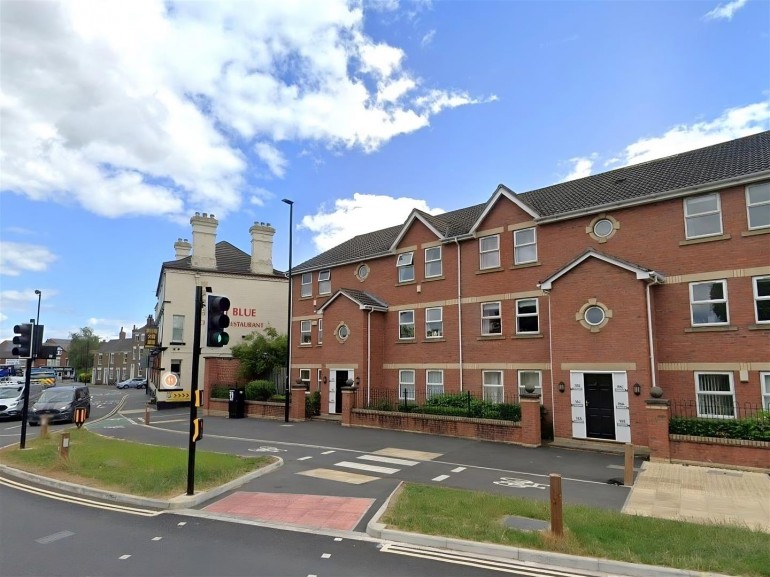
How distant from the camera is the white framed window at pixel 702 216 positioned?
636 inches

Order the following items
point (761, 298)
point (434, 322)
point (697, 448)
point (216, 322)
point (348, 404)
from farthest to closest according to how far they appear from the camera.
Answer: point (434, 322), point (348, 404), point (761, 298), point (697, 448), point (216, 322)

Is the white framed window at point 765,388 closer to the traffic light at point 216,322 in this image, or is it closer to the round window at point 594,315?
the round window at point 594,315

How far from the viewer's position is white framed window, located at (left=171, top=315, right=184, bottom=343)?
34531 mm

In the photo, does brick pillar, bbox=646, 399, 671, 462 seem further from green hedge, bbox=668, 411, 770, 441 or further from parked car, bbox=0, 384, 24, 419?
parked car, bbox=0, 384, 24, 419

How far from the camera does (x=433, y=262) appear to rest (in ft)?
78.3

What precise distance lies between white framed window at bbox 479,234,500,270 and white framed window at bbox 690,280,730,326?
762 cm

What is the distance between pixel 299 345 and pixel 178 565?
2272cm

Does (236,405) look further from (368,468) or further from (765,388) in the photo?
(765,388)

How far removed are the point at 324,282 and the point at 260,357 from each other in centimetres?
631

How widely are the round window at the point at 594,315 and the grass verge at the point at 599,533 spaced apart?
918 centimetres

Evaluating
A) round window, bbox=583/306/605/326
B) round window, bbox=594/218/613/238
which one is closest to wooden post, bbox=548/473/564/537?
round window, bbox=583/306/605/326

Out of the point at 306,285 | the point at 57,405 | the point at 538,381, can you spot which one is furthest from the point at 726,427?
the point at 57,405

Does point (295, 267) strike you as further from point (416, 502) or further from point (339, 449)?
point (416, 502)

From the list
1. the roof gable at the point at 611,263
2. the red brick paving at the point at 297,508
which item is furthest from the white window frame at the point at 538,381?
the red brick paving at the point at 297,508
